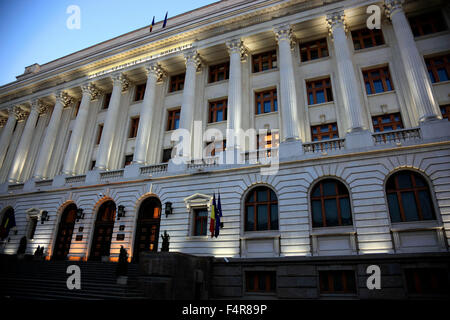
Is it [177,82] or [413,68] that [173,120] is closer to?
[177,82]

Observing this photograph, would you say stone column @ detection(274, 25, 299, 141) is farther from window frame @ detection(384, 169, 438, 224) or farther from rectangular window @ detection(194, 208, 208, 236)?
rectangular window @ detection(194, 208, 208, 236)

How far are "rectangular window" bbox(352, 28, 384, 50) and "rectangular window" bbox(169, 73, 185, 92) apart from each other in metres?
14.3

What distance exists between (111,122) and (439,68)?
24364 mm

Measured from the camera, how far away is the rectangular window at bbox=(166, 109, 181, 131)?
2338 cm

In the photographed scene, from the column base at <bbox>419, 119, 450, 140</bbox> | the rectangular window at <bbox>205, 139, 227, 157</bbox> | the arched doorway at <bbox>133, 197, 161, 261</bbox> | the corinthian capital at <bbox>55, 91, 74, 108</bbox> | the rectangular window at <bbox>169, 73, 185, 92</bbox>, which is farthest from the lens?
the corinthian capital at <bbox>55, 91, 74, 108</bbox>

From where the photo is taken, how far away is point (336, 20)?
19.6 m

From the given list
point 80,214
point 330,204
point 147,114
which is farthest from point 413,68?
point 80,214

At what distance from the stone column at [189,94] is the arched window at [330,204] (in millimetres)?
9340

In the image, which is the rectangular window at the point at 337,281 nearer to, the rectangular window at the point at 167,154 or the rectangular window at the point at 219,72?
the rectangular window at the point at 167,154

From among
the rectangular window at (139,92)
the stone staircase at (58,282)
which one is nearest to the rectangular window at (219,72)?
the rectangular window at (139,92)

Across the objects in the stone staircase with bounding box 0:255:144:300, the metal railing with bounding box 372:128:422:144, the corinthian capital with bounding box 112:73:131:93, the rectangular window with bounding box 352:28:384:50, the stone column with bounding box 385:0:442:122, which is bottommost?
the stone staircase with bounding box 0:255:144:300

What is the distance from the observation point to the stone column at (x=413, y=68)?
15.0 metres

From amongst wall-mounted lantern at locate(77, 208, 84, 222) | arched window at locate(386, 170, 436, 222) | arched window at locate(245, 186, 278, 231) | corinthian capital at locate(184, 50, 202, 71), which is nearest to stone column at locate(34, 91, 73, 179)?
wall-mounted lantern at locate(77, 208, 84, 222)

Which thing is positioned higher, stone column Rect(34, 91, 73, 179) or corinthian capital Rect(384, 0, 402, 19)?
corinthian capital Rect(384, 0, 402, 19)
